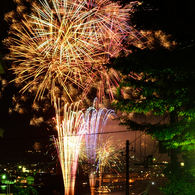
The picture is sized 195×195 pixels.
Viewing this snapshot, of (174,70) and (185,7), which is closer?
(185,7)

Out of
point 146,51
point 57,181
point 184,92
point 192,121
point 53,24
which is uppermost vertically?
point 53,24

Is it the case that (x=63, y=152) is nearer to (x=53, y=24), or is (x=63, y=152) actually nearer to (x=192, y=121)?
(x=53, y=24)

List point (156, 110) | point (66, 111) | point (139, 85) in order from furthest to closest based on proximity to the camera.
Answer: point (66, 111), point (156, 110), point (139, 85)

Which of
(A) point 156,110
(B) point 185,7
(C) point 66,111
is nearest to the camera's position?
(B) point 185,7

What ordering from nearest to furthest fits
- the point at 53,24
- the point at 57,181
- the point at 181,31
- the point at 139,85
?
the point at 181,31 < the point at 139,85 < the point at 53,24 < the point at 57,181

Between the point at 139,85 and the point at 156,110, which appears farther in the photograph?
the point at 156,110

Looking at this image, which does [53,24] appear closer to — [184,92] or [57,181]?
[184,92]

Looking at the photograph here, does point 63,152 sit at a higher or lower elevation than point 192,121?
lower

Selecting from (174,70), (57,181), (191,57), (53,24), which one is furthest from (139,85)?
(57,181)

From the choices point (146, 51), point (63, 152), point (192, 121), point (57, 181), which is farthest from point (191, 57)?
point (57, 181)
